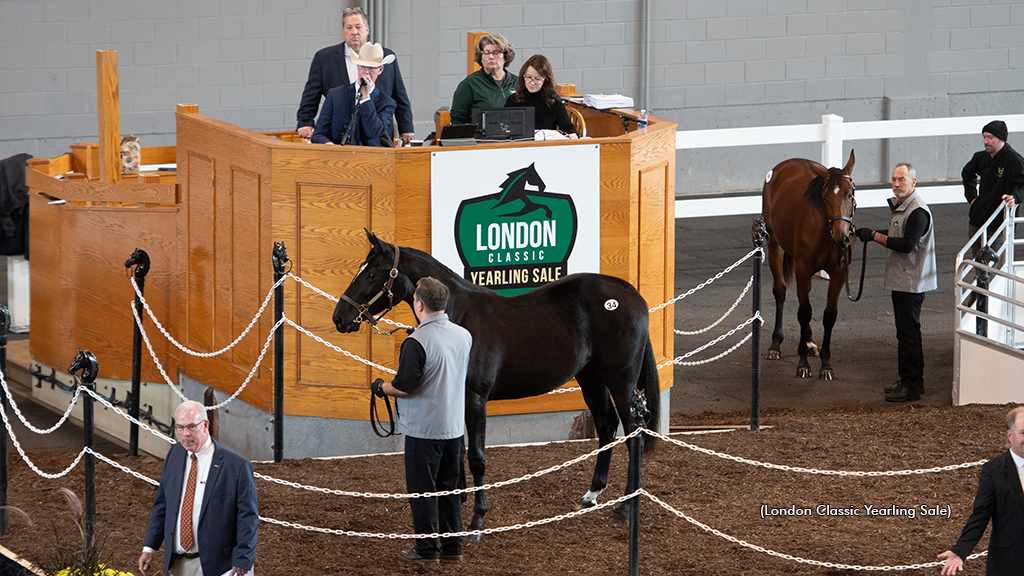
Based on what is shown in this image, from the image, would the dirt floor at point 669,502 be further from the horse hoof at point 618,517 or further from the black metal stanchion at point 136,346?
the black metal stanchion at point 136,346

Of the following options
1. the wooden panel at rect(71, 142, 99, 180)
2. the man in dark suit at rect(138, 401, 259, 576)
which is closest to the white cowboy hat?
the man in dark suit at rect(138, 401, 259, 576)

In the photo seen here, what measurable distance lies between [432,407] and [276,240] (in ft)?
7.96

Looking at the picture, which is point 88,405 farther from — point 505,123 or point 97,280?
point 97,280

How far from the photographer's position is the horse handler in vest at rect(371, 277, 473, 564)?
587 cm

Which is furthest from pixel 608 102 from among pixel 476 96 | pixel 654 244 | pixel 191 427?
pixel 191 427

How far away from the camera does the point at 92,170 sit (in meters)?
11.0

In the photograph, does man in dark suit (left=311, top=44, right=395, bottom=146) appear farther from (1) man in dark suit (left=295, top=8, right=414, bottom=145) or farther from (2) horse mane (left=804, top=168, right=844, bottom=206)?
(2) horse mane (left=804, top=168, right=844, bottom=206)

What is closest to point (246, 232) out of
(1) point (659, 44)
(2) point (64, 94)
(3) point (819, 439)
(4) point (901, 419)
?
(3) point (819, 439)

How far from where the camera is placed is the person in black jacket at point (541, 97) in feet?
28.7

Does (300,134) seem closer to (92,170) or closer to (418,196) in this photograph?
(418,196)

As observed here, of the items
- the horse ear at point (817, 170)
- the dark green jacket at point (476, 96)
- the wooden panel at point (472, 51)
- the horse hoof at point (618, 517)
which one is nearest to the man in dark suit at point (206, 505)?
the horse hoof at point (618, 517)

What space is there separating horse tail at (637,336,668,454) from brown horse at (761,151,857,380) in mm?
3673

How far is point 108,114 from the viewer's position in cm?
966

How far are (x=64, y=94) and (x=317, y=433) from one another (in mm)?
9231
